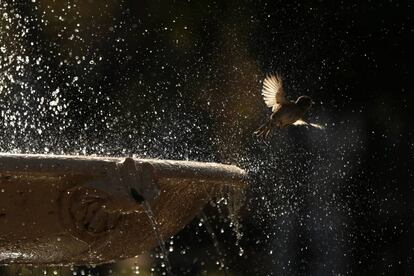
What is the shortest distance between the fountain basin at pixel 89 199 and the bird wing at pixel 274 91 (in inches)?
52.0

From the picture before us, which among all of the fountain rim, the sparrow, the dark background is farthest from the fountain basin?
the dark background

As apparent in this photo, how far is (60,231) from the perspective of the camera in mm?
3436

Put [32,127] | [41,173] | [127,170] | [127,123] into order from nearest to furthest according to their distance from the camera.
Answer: [41,173], [127,170], [127,123], [32,127]

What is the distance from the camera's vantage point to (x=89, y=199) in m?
3.39

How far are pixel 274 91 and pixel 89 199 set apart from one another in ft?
6.60

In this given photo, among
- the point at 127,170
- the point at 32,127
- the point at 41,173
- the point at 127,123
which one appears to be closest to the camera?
the point at 41,173

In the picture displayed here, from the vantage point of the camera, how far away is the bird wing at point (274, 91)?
16.8 feet

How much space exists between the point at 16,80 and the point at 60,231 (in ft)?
23.2

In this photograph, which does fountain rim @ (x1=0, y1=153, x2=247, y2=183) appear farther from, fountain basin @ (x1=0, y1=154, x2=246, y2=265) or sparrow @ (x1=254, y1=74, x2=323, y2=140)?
sparrow @ (x1=254, y1=74, x2=323, y2=140)

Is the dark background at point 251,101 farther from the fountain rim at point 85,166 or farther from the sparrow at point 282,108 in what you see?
the fountain rim at point 85,166

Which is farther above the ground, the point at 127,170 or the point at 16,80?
the point at 16,80

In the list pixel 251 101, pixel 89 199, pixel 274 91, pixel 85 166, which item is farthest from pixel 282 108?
pixel 251 101

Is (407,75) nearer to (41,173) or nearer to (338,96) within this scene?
(338,96)

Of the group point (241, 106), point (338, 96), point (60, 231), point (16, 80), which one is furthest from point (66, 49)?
point (60, 231)
